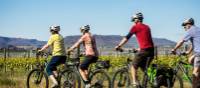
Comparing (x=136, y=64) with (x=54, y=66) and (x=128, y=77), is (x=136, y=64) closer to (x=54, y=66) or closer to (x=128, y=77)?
(x=128, y=77)

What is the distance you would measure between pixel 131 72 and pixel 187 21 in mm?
1608

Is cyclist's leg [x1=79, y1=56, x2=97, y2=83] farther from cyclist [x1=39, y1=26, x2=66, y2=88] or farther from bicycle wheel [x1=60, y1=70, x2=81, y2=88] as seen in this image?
cyclist [x1=39, y1=26, x2=66, y2=88]

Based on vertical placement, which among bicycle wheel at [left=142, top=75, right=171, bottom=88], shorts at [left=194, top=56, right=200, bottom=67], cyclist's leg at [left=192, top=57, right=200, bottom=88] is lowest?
bicycle wheel at [left=142, top=75, right=171, bottom=88]

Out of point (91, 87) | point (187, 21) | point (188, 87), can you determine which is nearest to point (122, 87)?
point (91, 87)

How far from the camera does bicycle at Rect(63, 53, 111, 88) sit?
38.0 feet

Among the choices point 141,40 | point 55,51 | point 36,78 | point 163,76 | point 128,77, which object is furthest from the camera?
point 36,78

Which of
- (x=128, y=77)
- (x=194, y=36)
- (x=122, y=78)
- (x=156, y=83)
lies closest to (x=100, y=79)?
(x=122, y=78)

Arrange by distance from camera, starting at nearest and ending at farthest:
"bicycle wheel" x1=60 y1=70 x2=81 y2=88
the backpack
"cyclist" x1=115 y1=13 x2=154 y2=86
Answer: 1. "cyclist" x1=115 y1=13 x2=154 y2=86
2. the backpack
3. "bicycle wheel" x1=60 y1=70 x2=81 y2=88

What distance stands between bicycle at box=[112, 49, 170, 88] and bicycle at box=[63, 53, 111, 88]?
10.8 inches

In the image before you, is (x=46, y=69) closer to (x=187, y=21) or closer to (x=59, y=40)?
(x=59, y=40)

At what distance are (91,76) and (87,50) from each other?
2.05 ft

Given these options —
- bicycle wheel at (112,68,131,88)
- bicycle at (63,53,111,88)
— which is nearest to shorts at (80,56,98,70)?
bicycle at (63,53,111,88)

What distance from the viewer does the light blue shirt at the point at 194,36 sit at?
1028 cm

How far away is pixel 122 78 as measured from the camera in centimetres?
1178
